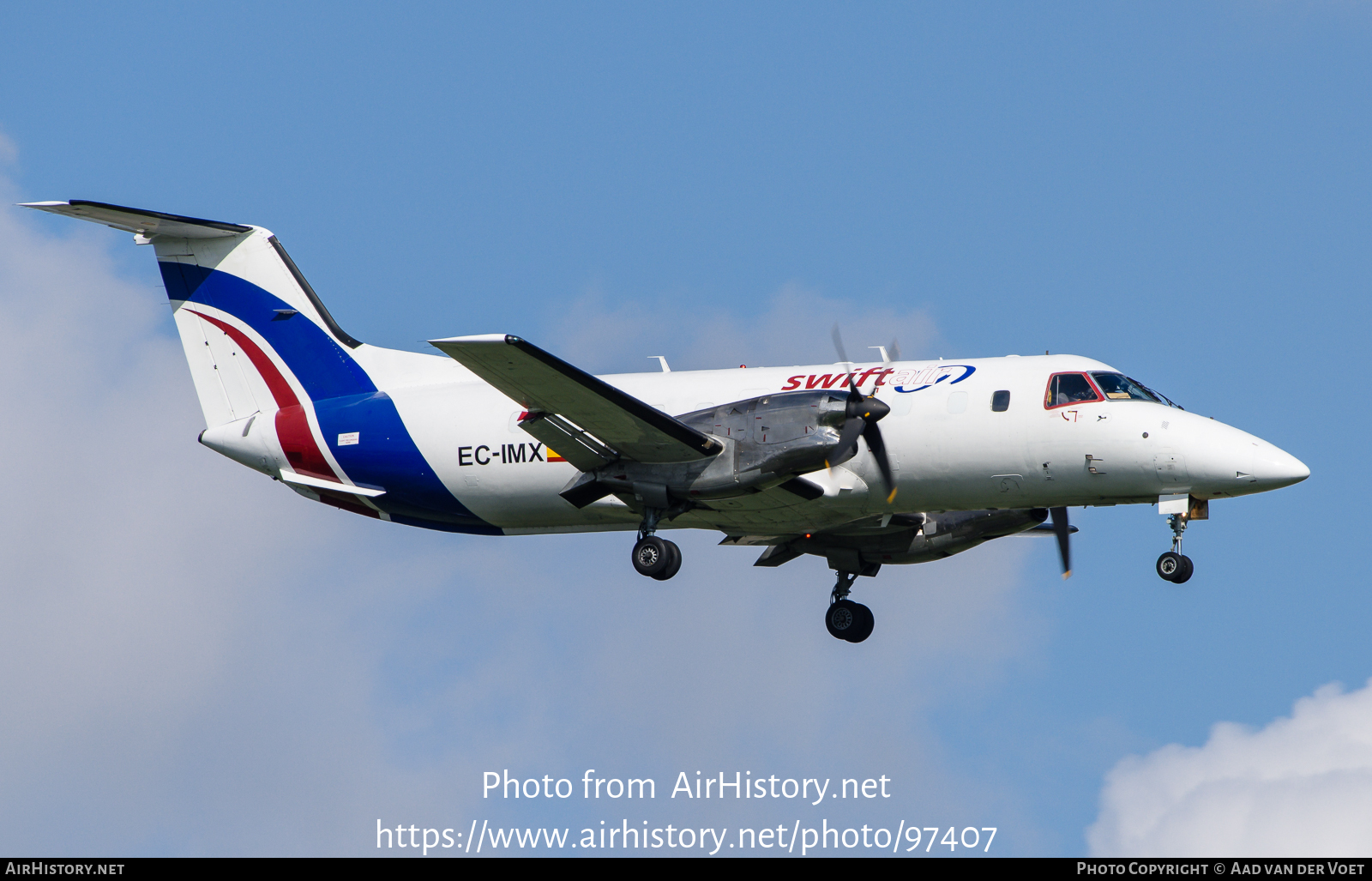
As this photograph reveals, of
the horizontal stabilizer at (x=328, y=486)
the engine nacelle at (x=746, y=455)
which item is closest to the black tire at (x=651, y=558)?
the engine nacelle at (x=746, y=455)

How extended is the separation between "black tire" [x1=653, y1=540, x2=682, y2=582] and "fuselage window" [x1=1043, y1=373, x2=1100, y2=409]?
4.89m

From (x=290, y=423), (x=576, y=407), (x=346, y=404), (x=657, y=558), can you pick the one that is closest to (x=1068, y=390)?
(x=657, y=558)

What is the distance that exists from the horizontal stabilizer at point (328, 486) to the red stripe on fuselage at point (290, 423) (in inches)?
2.9

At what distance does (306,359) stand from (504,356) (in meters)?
6.06

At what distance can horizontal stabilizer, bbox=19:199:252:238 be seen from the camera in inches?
850

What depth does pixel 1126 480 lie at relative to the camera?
1930 centimetres

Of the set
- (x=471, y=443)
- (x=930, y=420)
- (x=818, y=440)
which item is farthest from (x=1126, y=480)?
(x=471, y=443)

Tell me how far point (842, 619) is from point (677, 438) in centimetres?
534

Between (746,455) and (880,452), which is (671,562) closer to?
(746,455)

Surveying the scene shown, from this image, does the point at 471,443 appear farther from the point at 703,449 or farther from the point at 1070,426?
the point at 1070,426

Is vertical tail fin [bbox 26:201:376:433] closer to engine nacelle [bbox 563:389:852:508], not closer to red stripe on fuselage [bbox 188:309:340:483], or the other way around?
red stripe on fuselage [bbox 188:309:340:483]

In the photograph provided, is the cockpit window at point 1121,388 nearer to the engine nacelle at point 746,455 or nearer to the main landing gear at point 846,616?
the engine nacelle at point 746,455

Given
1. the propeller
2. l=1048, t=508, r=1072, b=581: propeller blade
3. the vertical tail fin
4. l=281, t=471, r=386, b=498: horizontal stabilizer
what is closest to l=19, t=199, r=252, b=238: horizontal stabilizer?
the vertical tail fin
